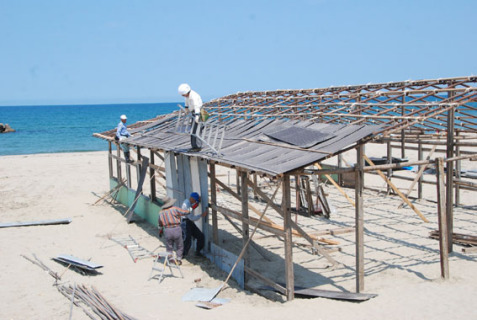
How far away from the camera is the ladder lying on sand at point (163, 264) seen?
9727mm

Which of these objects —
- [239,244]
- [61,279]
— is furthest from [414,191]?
[61,279]

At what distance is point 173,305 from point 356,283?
3181 mm

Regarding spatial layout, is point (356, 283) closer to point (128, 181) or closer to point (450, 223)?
point (450, 223)

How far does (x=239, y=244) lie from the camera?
39.3 ft

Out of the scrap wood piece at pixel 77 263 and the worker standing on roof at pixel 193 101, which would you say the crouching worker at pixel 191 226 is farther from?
the scrap wood piece at pixel 77 263

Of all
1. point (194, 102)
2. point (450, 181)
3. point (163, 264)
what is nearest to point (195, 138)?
point (194, 102)

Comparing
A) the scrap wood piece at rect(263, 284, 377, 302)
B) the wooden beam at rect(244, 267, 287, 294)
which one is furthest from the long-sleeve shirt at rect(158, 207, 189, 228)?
Result: the scrap wood piece at rect(263, 284, 377, 302)

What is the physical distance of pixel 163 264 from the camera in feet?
34.5

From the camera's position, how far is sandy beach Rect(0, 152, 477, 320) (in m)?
7.95

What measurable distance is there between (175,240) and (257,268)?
1.83m

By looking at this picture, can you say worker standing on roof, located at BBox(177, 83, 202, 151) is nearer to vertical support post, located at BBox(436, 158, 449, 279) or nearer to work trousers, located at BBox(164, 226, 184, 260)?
work trousers, located at BBox(164, 226, 184, 260)

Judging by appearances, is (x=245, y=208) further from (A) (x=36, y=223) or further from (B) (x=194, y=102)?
(A) (x=36, y=223)

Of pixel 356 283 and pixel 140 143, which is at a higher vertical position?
pixel 140 143

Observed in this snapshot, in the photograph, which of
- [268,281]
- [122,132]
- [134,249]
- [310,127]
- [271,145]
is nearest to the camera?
[268,281]
